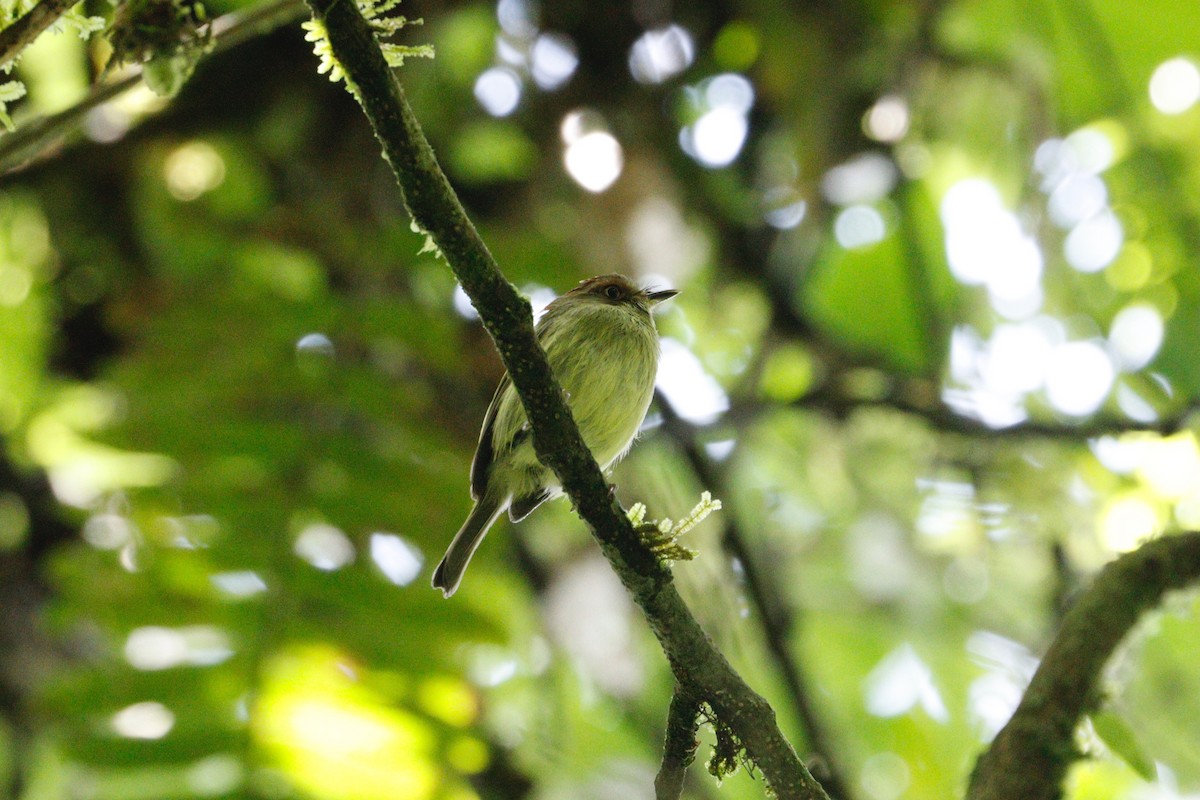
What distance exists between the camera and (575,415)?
3668 mm

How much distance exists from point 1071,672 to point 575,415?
1853 mm

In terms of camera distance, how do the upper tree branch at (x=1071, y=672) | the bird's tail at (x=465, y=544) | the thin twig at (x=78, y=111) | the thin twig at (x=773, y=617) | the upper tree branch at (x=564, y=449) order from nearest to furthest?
1. the upper tree branch at (x=564, y=449)
2. the thin twig at (x=78, y=111)
3. the upper tree branch at (x=1071, y=672)
4. the thin twig at (x=773, y=617)
5. the bird's tail at (x=465, y=544)

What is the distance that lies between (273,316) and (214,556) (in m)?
0.91

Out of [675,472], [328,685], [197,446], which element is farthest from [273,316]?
[675,472]

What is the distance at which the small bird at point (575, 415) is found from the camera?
12.1ft

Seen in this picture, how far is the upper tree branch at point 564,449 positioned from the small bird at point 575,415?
1.57 m

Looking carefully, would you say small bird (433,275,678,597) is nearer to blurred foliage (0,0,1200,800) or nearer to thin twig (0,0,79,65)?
blurred foliage (0,0,1200,800)

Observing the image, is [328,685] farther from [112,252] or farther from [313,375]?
[112,252]

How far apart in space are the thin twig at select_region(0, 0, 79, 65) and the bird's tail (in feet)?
7.83

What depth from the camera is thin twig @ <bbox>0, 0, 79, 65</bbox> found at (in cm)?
134

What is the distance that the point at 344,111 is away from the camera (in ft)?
17.5

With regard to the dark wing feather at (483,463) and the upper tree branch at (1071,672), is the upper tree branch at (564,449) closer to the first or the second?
the upper tree branch at (1071,672)

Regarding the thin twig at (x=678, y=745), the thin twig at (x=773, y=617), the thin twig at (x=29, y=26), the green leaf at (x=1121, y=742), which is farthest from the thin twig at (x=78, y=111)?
the thin twig at (x=773, y=617)

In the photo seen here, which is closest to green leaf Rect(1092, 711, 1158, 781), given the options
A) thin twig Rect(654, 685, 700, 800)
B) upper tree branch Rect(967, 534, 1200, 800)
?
upper tree branch Rect(967, 534, 1200, 800)
